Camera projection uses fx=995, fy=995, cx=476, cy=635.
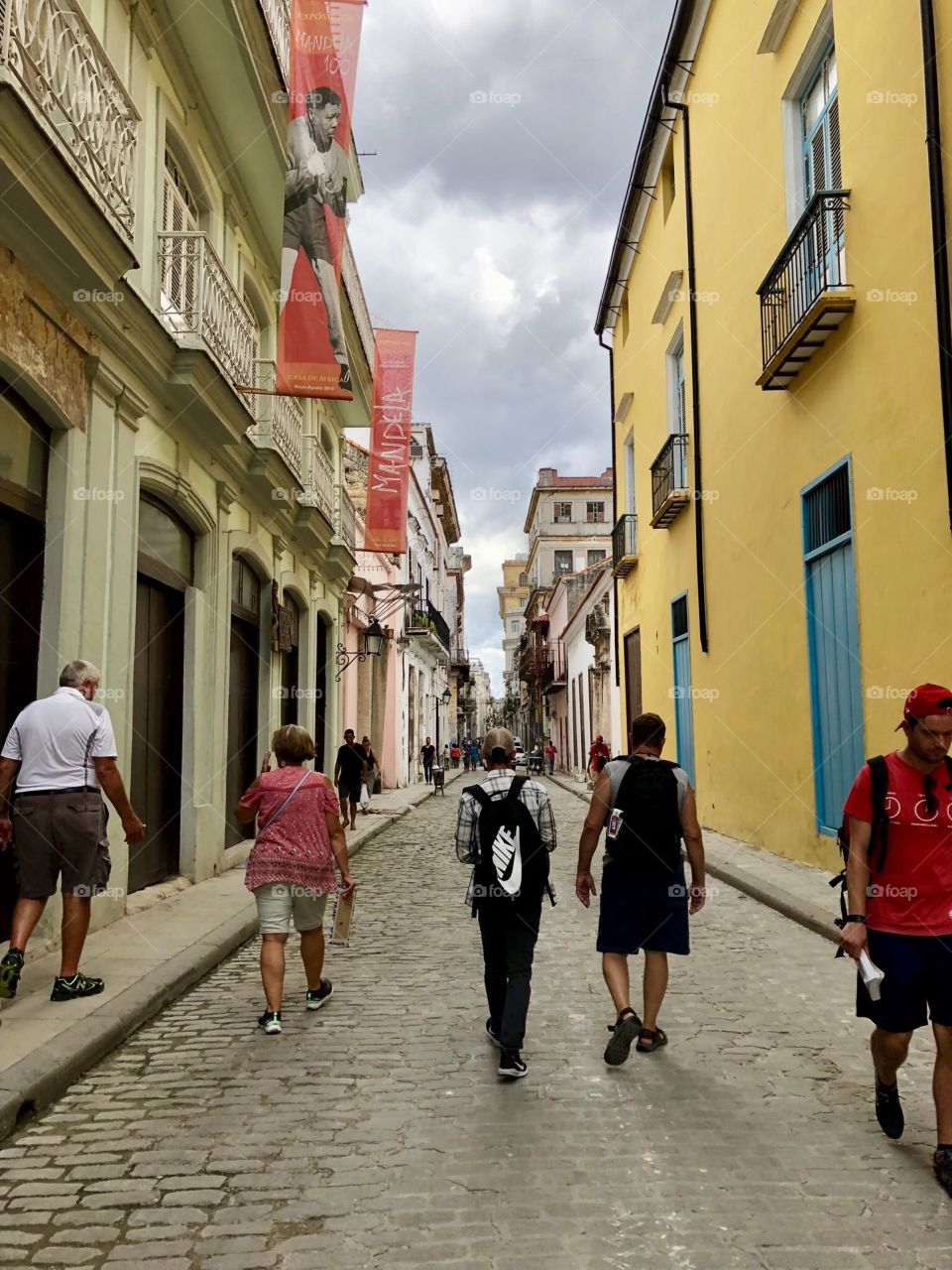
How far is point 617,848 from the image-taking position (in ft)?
15.3

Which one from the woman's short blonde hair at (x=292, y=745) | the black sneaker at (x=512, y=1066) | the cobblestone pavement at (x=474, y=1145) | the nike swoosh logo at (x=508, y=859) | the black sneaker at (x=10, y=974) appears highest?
the woman's short blonde hair at (x=292, y=745)

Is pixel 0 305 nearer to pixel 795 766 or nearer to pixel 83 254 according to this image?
pixel 83 254

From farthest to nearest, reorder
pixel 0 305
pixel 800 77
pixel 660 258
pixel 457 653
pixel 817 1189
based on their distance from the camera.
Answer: pixel 457 653 < pixel 660 258 < pixel 800 77 < pixel 0 305 < pixel 817 1189

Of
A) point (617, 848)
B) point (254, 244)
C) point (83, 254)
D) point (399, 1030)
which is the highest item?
point (254, 244)

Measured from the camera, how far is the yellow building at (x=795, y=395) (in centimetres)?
768

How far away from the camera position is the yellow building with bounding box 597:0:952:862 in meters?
7.68

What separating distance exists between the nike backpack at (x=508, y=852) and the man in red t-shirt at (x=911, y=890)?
152 centimetres

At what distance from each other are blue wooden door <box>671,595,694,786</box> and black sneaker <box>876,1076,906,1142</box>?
1148 cm

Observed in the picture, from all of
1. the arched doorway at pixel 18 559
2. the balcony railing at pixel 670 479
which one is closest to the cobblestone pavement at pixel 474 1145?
the arched doorway at pixel 18 559

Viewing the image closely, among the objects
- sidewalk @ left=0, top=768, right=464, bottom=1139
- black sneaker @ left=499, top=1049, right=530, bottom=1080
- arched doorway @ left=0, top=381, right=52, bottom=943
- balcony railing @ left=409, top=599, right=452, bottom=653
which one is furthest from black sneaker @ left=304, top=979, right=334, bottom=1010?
balcony railing @ left=409, top=599, right=452, bottom=653

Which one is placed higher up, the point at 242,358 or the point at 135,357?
the point at 242,358

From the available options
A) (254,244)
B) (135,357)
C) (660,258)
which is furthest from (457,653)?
(135,357)

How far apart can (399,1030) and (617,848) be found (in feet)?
Answer: 4.90

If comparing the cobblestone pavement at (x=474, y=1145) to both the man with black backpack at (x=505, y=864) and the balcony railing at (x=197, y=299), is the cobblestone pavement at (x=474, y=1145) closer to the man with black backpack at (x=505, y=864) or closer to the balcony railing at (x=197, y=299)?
the man with black backpack at (x=505, y=864)
